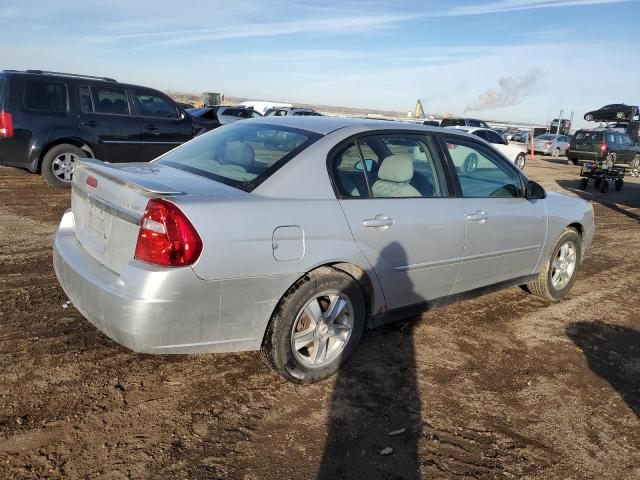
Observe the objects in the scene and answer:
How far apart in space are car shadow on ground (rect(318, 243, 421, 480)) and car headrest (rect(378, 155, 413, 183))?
1.72ft

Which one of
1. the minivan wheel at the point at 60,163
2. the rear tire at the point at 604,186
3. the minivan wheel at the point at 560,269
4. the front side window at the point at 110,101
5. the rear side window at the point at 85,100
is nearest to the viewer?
the minivan wheel at the point at 560,269

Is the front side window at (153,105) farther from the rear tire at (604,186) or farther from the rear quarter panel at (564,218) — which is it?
the rear tire at (604,186)

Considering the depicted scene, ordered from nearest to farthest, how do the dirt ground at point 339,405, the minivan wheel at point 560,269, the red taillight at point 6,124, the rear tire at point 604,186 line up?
the dirt ground at point 339,405, the minivan wheel at point 560,269, the red taillight at point 6,124, the rear tire at point 604,186

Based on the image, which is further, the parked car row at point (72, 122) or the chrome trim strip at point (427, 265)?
the parked car row at point (72, 122)

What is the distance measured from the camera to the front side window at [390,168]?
345 cm

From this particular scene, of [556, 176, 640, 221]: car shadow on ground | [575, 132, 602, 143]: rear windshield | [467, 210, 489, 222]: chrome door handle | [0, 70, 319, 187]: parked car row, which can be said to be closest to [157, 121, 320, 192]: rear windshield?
[467, 210, 489, 222]: chrome door handle

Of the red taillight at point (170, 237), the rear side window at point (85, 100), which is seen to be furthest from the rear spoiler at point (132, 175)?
the rear side window at point (85, 100)

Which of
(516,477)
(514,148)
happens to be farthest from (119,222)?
(514,148)

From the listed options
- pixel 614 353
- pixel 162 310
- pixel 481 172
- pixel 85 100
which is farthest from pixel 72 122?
pixel 614 353

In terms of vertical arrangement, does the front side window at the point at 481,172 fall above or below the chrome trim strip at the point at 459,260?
above

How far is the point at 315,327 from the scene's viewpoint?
3.23 metres

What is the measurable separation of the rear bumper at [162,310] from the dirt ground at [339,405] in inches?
16.6

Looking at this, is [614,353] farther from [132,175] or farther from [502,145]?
[502,145]

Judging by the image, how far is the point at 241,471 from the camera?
2.52 m
